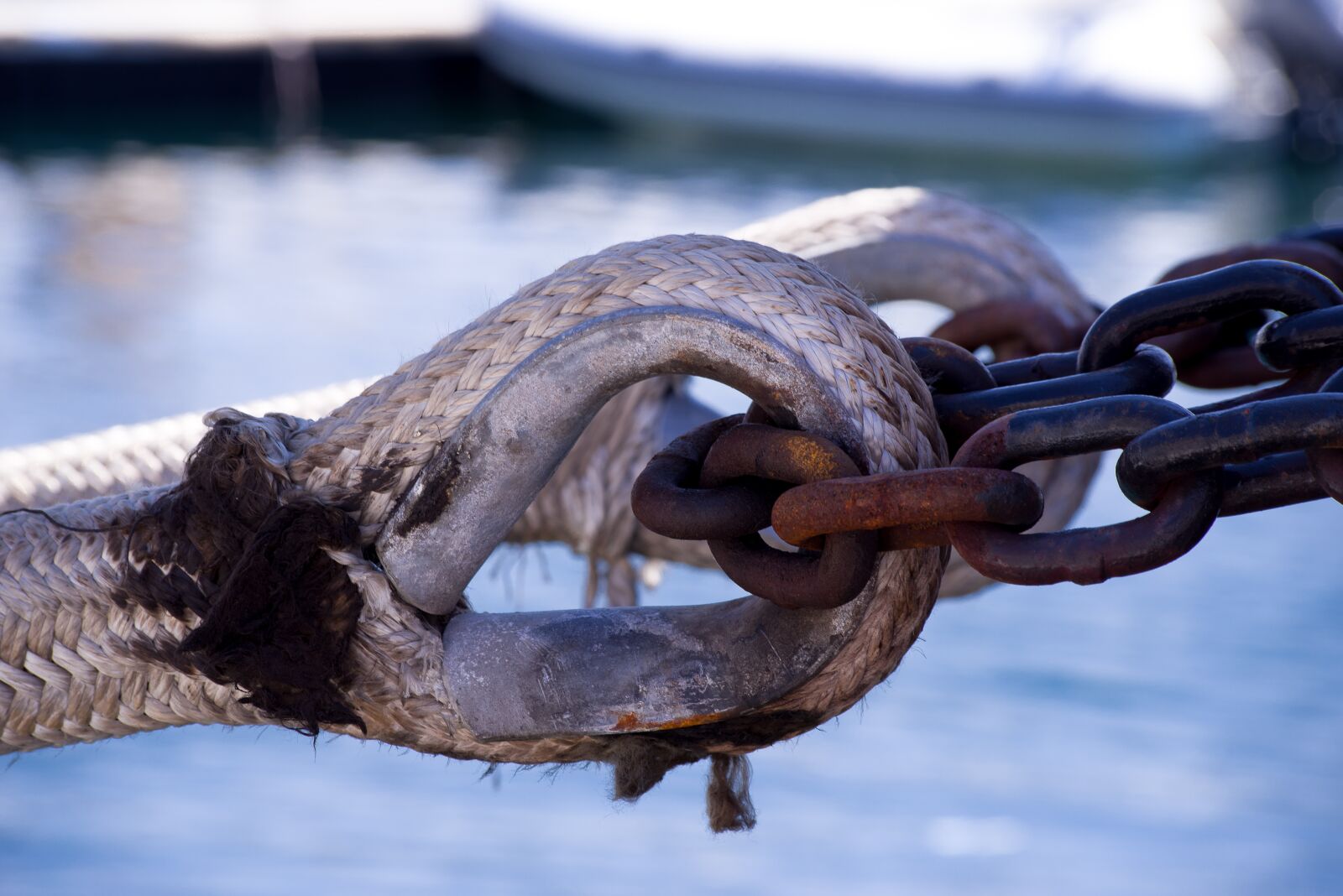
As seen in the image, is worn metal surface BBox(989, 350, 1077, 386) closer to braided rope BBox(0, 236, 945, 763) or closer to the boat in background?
braided rope BBox(0, 236, 945, 763)

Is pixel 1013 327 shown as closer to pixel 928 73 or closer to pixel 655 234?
pixel 655 234

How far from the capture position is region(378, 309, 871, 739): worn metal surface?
0.87m

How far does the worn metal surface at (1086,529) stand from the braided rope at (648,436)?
0.66 metres

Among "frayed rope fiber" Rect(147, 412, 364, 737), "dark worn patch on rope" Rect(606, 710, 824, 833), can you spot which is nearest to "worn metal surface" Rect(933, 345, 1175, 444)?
"dark worn patch on rope" Rect(606, 710, 824, 833)

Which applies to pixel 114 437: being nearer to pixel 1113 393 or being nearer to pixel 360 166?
pixel 1113 393

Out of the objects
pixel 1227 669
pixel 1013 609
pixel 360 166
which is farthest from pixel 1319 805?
pixel 360 166

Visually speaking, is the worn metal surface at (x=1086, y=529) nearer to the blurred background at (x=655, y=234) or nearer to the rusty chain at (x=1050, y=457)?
the rusty chain at (x=1050, y=457)

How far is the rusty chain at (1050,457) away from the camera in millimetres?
783

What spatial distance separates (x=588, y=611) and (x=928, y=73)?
10396 millimetres

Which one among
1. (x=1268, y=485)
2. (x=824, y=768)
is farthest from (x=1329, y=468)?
(x=824, y=768)

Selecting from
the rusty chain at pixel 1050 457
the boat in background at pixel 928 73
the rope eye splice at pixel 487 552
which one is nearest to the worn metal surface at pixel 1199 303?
the rusty chain at pixel 1050 457

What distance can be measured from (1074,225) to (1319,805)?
218 inches

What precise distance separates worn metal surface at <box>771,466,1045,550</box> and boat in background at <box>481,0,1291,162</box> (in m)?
10.2

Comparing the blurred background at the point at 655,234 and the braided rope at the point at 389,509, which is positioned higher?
the braided rope at the point at 389,509
